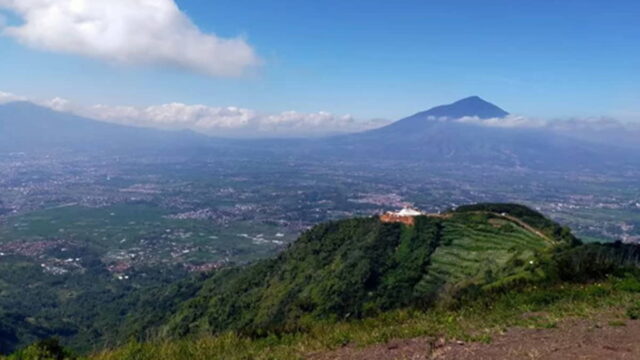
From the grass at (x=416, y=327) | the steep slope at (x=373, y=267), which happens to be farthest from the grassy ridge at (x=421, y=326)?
the steep slope at (x=373, y=267)

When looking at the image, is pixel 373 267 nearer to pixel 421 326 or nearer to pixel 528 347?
pixel 421 326

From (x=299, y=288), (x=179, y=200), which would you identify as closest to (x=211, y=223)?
(x=179, y=200)

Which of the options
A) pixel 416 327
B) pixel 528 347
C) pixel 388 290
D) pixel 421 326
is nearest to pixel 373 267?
pixel 388 290

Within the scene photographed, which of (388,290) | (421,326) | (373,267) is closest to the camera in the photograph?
(421,326)

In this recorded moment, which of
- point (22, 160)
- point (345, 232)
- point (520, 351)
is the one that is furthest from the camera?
point (22, 160)

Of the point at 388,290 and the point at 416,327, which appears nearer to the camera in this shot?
the point at 416,327

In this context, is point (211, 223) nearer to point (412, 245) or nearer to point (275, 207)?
point (275, 207)
